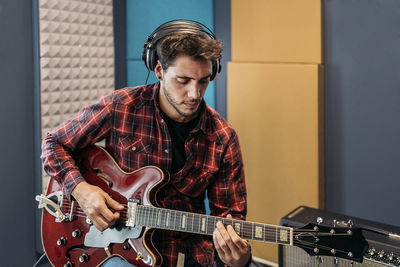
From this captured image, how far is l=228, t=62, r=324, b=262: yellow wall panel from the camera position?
293cm

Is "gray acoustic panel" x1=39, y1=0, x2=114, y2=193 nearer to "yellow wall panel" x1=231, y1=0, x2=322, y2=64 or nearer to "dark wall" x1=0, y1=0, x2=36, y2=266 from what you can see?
"dark wall" x1=0, y1=0, x2=36, y2=266

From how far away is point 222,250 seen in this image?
5.85 ft

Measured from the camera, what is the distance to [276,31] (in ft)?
9.99

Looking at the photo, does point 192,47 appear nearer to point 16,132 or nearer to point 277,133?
point 277,133

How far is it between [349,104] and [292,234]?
1352 millimetres

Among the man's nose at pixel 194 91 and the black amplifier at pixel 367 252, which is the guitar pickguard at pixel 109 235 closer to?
the man's nose at pixel 194 91

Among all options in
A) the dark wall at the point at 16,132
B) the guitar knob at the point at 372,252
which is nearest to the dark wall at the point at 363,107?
the guitar knob at the point at 372,252

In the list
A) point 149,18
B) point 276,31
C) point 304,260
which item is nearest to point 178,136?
point 304,260

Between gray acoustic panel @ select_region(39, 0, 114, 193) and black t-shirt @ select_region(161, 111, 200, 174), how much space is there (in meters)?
1.26

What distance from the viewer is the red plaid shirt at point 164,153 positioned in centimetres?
205

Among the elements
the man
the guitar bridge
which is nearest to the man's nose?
the man

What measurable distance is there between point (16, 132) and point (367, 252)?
2068 mm

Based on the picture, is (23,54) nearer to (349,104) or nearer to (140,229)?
(140,229)

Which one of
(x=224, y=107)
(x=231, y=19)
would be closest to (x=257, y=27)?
(x=231, y=19)
